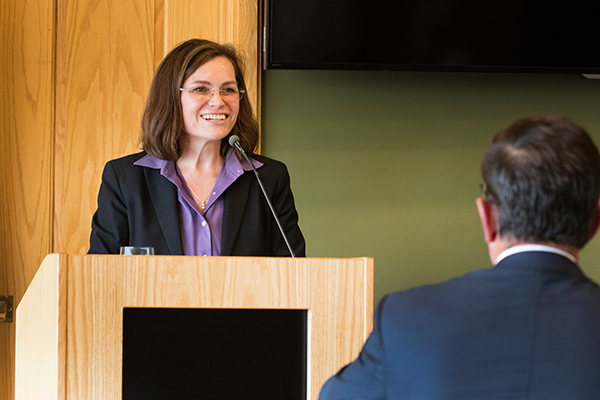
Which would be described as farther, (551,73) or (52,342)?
(551,73)

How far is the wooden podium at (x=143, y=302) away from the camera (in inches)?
43.0

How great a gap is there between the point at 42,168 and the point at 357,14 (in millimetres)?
1345

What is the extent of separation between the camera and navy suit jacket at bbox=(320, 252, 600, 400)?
716 millimetres

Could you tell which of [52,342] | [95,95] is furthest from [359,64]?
[52,342]

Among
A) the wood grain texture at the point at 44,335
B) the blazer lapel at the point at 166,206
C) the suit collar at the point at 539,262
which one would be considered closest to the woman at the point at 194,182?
the blazer lapel at the point at 166,206

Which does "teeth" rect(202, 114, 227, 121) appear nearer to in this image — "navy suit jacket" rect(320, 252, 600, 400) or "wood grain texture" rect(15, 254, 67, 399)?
"wood grain texture" rect(15, 254, 67, 399)

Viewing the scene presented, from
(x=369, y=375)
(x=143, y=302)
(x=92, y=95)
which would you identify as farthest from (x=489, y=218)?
(x=92, y=95)

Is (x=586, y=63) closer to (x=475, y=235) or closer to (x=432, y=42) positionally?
(x=432, y=42)

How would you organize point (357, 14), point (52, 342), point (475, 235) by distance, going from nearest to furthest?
1. point (52, 342)
2. point (357, 14)
3. point (475, 235)

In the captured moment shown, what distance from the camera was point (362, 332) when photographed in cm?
116

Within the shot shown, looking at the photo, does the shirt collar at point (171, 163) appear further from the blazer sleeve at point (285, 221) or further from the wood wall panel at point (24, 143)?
the wood wall panel at point (24, 143)

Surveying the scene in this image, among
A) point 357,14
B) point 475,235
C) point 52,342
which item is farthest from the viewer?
point 475,235

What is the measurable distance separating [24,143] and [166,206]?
0.93 m

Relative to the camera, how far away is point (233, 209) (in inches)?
71.6
